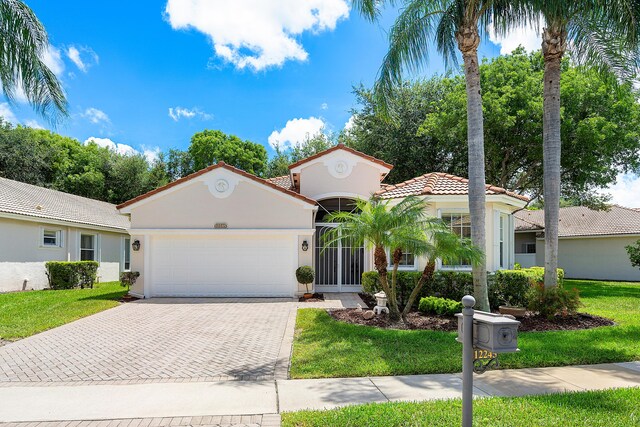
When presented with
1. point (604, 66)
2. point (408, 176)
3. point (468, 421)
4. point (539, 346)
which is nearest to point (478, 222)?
point (539, 346)

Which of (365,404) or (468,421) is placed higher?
(468,421)

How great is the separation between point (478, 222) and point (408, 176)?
50.6 feet

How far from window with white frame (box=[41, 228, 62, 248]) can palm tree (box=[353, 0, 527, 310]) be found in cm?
1670

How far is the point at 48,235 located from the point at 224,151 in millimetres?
23262

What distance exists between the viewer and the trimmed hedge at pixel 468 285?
41.0 ft

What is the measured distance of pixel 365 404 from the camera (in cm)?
514

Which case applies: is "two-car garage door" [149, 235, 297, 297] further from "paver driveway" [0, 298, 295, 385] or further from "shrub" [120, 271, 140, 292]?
"paver driveway" [0, 298, 295, 385]

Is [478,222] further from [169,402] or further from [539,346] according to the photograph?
[169,402]

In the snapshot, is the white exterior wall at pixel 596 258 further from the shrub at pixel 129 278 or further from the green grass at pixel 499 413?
the shrub at pixel 129 278

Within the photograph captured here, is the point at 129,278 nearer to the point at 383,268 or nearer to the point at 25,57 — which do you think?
the point at 25,57

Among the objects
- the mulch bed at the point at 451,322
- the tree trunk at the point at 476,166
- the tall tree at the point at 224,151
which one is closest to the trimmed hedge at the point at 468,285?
the mulch bed at the point at 451,322

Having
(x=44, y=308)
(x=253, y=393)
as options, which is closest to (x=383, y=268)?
(x=253, y=393)

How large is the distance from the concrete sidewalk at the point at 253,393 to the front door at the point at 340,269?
10.1 m

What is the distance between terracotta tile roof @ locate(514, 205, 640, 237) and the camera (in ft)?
85.5
